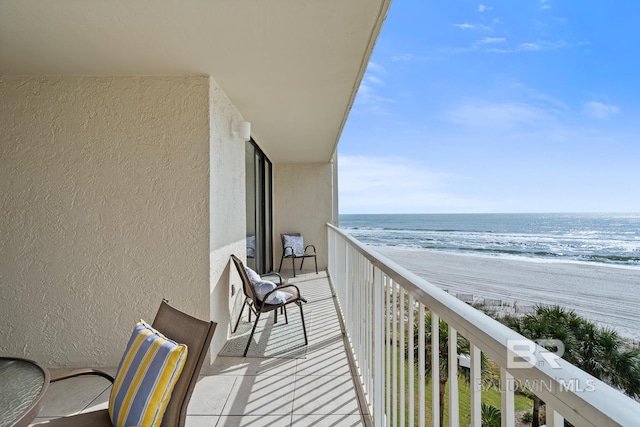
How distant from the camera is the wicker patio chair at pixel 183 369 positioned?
111 cm

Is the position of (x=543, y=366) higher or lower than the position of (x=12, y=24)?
lower

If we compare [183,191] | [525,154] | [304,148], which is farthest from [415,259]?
[525,154]

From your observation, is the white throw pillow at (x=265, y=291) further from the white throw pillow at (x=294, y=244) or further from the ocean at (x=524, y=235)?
the ocean at (x=524, y=235)

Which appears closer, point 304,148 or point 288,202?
point 304,148

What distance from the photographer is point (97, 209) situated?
257cm

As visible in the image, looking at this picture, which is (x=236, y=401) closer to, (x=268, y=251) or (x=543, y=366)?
(x=543, y=366)

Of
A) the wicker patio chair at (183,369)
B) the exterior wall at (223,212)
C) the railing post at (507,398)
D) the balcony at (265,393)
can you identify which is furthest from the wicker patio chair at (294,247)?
the railing post at (507,398)

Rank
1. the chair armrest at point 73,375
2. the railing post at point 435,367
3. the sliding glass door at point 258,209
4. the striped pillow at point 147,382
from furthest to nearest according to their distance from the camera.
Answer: the sliding glass door at point 258,209
the chair armrest at point 73,375
the striped pillow at point 147,382
the railing post at point 435,367

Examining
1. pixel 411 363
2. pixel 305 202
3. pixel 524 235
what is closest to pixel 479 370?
pixel 411 363

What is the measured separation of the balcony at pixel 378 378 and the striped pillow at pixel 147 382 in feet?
2.65

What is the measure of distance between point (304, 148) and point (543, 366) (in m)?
5.25

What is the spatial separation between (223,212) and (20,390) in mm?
1905

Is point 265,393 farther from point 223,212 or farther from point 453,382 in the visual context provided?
point 453,382

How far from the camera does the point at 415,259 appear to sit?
46.7 feet
